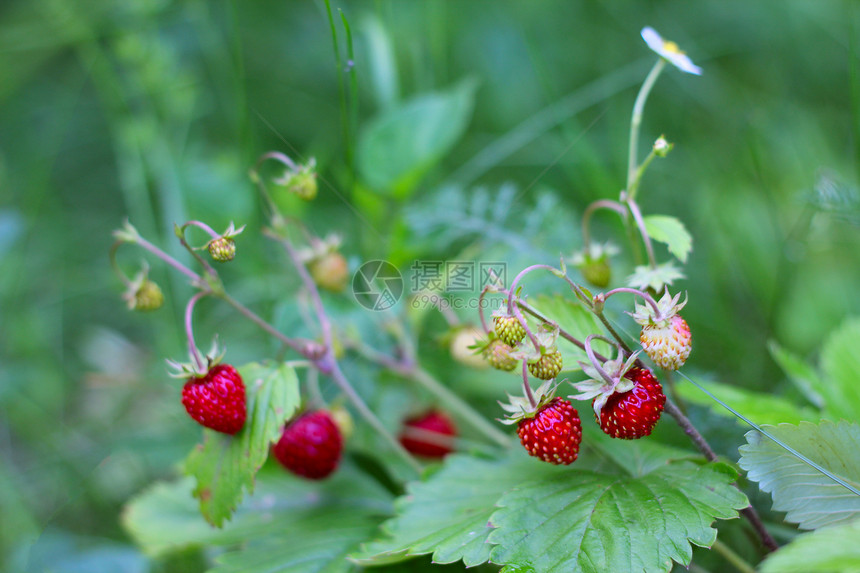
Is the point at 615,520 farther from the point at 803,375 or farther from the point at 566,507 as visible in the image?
the point at 803,375

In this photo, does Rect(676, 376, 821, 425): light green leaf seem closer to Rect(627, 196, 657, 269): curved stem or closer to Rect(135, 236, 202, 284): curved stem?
Rect(627, 196, 657, 269): curved stem

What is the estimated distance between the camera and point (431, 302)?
1.17m

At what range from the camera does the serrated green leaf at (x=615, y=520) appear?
644 mm

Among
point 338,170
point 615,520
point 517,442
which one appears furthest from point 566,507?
point 338,170

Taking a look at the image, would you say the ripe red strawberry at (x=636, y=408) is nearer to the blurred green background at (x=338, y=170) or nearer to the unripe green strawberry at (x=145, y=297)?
the blurred green background at (x=338, y=170)

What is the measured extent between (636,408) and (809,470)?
19 cm

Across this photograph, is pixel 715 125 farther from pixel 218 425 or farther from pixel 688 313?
pixel 218 425

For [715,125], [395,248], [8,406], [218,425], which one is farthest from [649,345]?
[8,406]

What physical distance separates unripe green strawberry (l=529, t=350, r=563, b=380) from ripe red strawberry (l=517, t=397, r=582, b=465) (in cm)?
4

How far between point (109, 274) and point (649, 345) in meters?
1.75

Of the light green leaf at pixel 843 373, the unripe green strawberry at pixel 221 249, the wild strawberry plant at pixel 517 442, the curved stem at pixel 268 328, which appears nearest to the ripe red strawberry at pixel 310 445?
the wild strawberry plant at pixel 517 442

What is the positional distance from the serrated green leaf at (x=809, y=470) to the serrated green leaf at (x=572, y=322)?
18 cm

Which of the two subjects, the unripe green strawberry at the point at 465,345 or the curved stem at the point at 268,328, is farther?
the unripe green strawberry at the point at 465,345

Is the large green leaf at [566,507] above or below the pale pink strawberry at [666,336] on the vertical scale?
below
